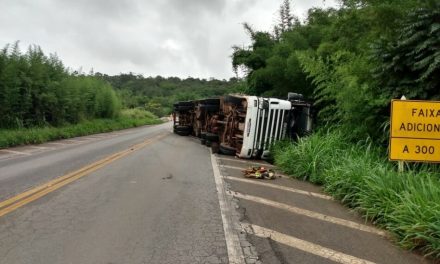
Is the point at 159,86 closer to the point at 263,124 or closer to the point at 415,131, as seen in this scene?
the point at 263,124

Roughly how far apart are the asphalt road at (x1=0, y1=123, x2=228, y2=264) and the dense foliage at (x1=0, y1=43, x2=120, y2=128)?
1293 centimetres

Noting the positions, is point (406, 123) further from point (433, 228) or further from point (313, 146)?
point (313, 146)

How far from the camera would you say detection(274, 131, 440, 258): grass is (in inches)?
225

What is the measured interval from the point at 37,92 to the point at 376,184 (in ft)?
74.6

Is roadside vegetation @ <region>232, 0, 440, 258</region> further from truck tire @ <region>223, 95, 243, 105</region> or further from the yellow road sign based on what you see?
truck tire @ <region>223, 95, 243, 105</region>

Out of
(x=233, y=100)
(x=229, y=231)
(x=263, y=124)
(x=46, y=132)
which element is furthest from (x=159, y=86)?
(x=229, y=231)

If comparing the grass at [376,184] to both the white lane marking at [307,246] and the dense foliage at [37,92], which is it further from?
the dense foliage at [37,92]

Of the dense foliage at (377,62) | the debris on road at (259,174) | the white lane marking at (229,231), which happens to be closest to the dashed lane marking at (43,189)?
the white lane marking at (229,231)

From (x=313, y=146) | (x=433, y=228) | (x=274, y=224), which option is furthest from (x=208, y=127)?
(x=433, y=228)

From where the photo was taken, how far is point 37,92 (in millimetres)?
26062

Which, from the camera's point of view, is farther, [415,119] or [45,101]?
[45,101]

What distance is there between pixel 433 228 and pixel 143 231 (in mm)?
3581

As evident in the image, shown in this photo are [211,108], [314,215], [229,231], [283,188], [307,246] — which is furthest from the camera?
[211,108]

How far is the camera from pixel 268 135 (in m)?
14.3
